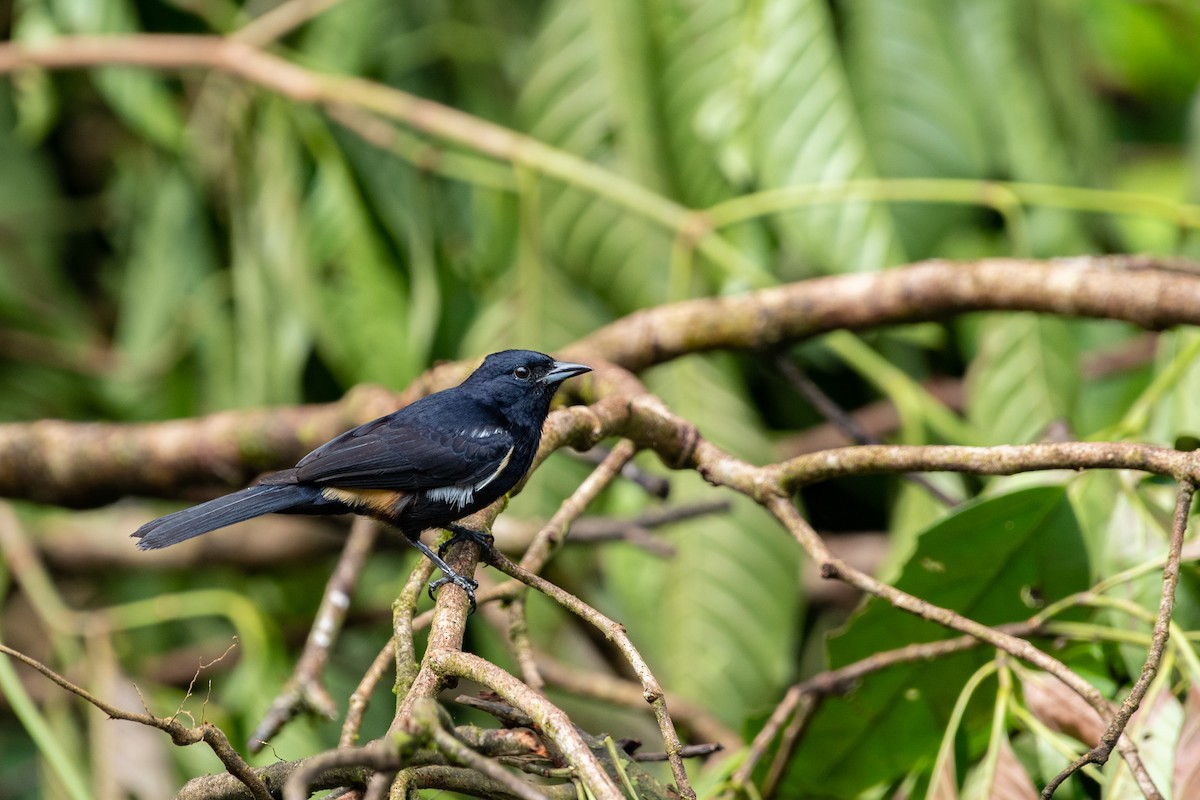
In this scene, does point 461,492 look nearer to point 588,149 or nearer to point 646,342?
point 646,342

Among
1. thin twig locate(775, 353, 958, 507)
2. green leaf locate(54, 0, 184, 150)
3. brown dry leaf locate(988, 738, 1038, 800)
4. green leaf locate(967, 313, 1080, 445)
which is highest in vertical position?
green leaf locate(54, 0, 184, 150)

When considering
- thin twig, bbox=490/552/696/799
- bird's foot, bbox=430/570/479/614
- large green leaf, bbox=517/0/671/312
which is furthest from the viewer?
large green leaf, bbox=517/0/671/312

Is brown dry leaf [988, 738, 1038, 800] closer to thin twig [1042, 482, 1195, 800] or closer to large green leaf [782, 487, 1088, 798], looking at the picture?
large green leaf [782, 487, 1088, 798]

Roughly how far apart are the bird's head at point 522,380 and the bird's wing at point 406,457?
0.17 metres

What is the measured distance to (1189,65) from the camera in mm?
6031

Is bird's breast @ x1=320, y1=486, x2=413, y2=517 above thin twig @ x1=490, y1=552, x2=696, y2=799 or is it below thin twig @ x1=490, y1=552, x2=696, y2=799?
below

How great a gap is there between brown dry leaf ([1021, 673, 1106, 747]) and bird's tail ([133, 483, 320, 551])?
1562 mm

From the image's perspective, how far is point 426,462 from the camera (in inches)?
111

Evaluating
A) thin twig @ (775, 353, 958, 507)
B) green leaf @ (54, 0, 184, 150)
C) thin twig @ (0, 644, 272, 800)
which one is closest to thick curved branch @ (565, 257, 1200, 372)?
thin twig @ (775, 353, 958, 507)

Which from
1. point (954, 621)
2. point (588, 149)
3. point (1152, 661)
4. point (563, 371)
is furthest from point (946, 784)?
point (588, 149)

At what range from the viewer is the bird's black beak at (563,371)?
2.97m

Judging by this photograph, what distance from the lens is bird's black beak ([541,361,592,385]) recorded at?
297 cm

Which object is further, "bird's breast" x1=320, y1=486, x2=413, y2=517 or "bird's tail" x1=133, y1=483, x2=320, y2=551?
"bird's breast" x1=320, y1=486, x2=413, y2=517

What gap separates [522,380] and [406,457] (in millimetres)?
401
